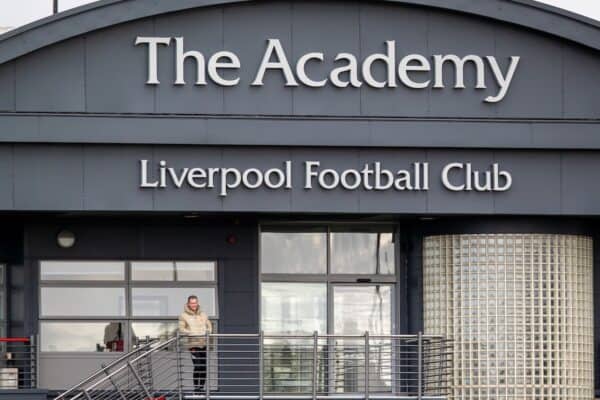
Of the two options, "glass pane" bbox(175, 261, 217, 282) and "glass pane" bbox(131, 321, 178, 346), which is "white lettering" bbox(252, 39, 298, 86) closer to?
"glass pane" bbox(175, 261, 217, 282)

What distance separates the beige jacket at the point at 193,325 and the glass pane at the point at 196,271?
1995 mm

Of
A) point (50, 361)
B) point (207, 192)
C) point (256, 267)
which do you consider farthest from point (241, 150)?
point (50, 361)

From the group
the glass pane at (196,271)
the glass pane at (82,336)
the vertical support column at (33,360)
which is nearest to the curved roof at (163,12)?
the glass pane at (196,271)

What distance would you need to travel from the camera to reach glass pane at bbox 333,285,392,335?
1234 inches

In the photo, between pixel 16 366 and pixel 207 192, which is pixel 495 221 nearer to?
pixel 207 192

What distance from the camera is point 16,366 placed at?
30.3m

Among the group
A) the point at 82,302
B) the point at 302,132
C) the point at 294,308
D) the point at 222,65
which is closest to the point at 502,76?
the point at 302,132

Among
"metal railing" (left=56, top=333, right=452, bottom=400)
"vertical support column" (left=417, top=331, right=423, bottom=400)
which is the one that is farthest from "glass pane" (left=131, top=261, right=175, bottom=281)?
"vertical support column" (left=417, top=331, right=423, bottom=400)

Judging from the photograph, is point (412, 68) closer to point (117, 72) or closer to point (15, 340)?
point (117, 72)

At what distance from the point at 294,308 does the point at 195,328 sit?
3079 millimetres

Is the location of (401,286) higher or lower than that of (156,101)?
lower

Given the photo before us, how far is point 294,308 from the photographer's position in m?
31.2

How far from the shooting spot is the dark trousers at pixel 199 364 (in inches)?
1097

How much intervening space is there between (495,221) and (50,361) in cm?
802
